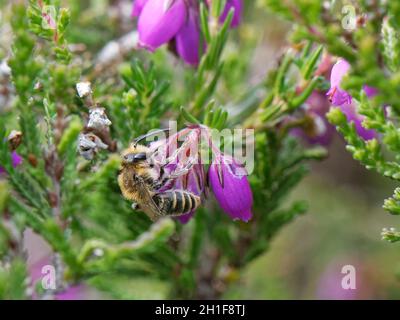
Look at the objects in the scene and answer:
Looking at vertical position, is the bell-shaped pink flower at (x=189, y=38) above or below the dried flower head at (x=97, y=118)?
above

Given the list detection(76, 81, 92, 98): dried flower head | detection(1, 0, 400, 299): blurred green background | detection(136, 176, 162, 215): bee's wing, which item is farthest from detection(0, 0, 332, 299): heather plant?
detection(1, 0, 400, 299): blurred green background

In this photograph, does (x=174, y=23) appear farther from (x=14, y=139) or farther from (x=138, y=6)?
(x=14, y=139)

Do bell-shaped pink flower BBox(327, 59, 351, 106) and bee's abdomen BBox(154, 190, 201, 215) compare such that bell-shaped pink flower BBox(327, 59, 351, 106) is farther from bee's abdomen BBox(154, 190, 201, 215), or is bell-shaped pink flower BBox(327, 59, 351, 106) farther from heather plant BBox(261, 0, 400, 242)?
bee's abdomen BBox(154, 190, 201, 215)

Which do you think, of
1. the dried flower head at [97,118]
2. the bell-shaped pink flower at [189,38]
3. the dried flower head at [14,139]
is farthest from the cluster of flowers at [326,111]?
the dried flower head at [14,139]

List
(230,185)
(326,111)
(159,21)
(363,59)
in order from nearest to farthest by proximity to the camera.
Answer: (363,59)
(230,185)
(159,21)
(326,111)

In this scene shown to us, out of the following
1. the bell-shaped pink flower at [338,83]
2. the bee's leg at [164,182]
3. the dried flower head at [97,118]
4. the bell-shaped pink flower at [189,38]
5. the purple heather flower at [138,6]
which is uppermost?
the purple heather flower at [138,6]

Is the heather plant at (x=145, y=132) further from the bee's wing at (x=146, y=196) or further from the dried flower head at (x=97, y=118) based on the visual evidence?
the bee's wing at (x=146, y=196)

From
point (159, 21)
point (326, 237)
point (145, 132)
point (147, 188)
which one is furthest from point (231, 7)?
point (326, 237)

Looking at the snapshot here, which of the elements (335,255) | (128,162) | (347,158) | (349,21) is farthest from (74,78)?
(347,158)
